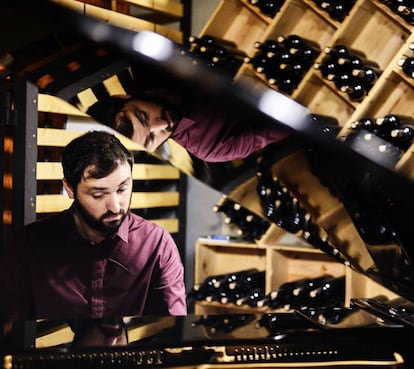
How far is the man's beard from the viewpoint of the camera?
1.34m

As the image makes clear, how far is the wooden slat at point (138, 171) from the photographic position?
4.35 ft

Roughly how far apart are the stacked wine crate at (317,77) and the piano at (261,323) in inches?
59.0

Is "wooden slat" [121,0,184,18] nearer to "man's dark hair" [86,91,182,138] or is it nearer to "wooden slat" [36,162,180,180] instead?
"wooden slat" [36,162,180,180]

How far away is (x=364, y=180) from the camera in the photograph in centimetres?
124

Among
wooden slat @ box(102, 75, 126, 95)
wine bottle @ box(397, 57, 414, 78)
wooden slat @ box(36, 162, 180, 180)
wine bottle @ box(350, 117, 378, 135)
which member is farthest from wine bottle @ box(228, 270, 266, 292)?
wooden slat @ box(102, 75, 126, 95)

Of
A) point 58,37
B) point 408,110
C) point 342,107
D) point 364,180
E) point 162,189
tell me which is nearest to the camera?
point 58,37

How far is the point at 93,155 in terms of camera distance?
4.38ft

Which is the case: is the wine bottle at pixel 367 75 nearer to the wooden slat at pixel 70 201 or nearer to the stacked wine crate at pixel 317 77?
the stacked wine crate at pixel 317 77

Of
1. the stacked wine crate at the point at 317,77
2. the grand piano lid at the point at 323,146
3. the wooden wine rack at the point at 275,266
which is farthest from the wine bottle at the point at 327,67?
the grand piano lid at the point at 323,146

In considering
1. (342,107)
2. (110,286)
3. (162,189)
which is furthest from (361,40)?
(110,286)

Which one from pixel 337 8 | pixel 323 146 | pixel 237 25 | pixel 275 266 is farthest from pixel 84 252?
pixel 237 25

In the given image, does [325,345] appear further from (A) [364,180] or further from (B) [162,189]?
(B) [162,189]

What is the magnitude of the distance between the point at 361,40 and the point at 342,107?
0.32 metres

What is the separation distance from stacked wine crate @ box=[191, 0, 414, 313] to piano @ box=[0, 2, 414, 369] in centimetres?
150
